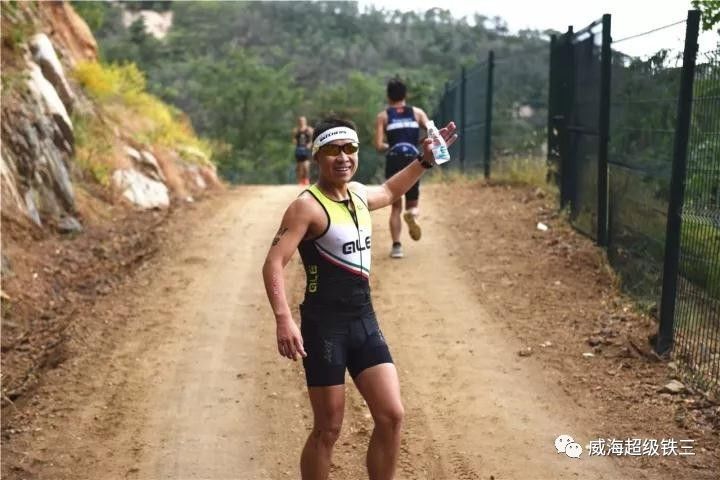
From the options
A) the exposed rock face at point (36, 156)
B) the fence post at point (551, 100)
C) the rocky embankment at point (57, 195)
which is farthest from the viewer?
the fence post at point (551, 100)

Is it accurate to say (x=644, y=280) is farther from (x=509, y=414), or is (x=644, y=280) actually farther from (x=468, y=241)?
(x=468, y=241)

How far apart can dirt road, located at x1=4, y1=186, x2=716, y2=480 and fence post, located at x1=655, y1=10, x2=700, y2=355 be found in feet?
3.56

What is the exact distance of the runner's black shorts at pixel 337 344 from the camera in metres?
4.42

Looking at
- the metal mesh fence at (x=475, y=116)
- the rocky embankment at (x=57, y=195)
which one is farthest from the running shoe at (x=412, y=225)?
the metal mesh fence at (x=475, y=116)

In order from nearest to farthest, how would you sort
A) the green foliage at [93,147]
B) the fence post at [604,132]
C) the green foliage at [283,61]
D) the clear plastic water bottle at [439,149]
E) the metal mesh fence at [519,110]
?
the clear plastic water bottle at [439,149], the fence post at [604,132], the green foliage at [93,147], the metal mesh fence at [519,110], the green foliage at [283,61]

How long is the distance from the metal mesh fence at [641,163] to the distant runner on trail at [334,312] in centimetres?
375

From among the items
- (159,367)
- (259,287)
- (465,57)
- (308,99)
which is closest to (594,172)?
(259,287)

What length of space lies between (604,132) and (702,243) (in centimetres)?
346

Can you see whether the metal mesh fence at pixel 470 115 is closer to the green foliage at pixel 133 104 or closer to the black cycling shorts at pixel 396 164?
the green foliage at pixel 133 104

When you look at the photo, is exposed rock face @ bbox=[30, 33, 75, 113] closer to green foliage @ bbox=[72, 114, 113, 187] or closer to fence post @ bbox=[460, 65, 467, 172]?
green foliage @ bbox=[72, 114, 113, 187]

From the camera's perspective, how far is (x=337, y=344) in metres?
4.45

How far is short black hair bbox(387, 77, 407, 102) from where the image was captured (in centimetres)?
1020

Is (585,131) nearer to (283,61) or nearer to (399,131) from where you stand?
(399,131)

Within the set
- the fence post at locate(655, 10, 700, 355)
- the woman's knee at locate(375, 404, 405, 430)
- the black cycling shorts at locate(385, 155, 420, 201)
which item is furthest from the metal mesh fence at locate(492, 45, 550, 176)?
the woman's knee at locate(375, 404, 405, 430)
